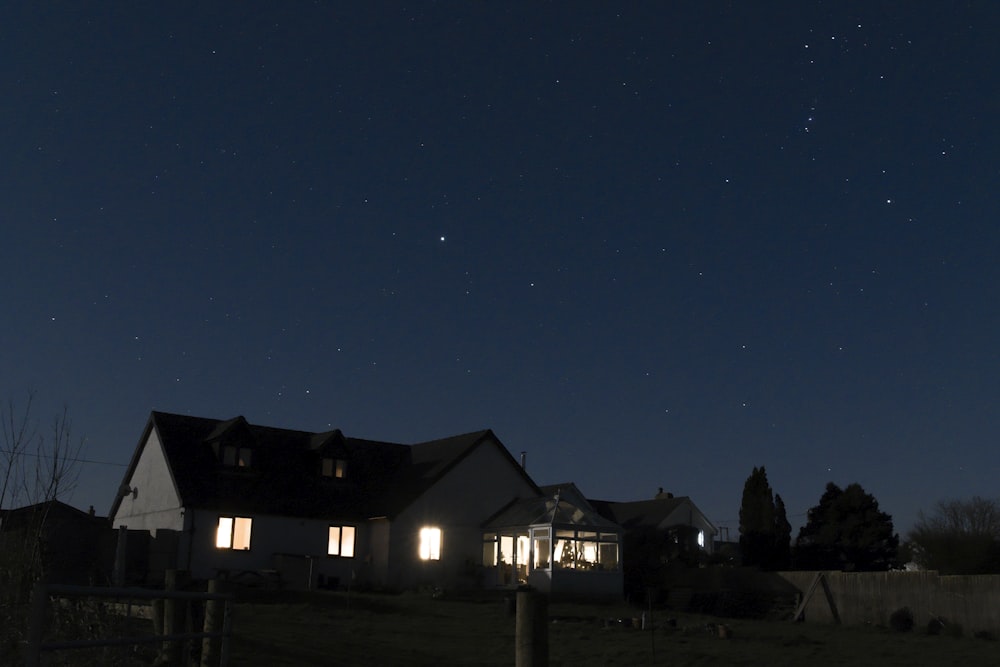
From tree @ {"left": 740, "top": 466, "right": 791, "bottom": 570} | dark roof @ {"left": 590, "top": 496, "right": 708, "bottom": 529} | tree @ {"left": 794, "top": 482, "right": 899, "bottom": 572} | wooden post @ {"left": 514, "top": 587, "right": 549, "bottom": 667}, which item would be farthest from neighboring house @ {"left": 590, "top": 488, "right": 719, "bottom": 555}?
wooden post @ {"left": 514, "top": 587, "right": 549, "bottom": 667}

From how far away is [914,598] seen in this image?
31.7 meters

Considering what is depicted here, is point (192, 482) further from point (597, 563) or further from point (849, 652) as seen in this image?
point (849, 652)

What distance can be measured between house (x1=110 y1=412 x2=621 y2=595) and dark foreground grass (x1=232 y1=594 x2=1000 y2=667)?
6.37 m

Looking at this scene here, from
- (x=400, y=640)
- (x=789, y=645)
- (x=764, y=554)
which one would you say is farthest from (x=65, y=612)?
(x=764, y=554)

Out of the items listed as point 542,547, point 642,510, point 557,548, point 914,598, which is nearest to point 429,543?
point 542,547

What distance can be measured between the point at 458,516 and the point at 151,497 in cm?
1247

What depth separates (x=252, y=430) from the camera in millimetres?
40812

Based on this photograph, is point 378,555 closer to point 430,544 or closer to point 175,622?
point 430,544

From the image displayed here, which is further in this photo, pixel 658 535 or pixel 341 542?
pixel 658 535

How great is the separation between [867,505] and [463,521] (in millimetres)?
27673

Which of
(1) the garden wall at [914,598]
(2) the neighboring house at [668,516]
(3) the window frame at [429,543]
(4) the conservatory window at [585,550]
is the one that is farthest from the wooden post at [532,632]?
(2) the neighboring house at [668,516]

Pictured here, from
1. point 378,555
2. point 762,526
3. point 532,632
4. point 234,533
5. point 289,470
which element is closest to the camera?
point 532,632

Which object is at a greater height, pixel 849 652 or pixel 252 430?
pixel 252 430

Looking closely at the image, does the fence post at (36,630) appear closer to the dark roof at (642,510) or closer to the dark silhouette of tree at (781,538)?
the dark silhouette of tree at (781,538)
